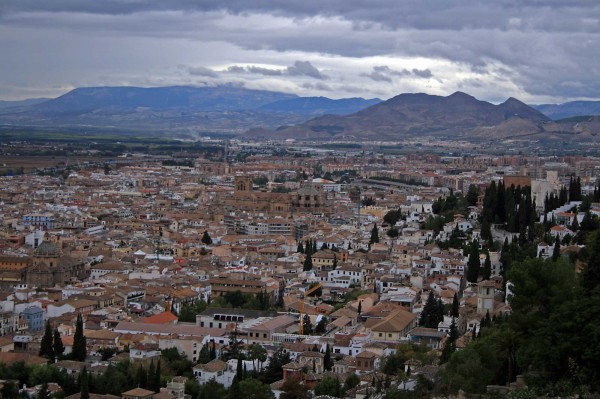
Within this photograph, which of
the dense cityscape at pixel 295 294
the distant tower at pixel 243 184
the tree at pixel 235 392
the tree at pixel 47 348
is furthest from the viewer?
the distant tower at pixel 243 184

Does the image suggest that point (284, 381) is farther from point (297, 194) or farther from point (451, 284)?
point (297, 194)

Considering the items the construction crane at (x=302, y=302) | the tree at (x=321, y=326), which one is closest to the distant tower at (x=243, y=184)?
the construction crane at (x=302, y=302)

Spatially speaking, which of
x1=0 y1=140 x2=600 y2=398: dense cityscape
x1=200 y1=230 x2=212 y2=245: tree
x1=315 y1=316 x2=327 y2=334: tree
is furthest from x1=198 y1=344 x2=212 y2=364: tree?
x1=200 y1=230 x2=212 y2=245: tree

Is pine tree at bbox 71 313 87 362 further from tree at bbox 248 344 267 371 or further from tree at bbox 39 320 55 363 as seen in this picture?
tree at bbox 248 344 267 371

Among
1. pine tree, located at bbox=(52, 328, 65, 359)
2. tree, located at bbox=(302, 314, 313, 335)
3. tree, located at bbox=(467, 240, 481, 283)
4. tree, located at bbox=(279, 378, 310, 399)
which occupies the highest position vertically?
tree, located at bbox=(467, 240, 481, 283)

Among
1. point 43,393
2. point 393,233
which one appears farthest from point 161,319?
point 393,233

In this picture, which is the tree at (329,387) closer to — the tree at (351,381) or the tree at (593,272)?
the tree at (351,381)

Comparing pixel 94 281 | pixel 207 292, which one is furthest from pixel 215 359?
pixel 94 281

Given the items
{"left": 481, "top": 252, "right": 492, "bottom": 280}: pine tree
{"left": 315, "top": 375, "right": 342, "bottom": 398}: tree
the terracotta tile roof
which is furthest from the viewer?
{"left": 481, "top": 252, "right": 492, "bottom": 280}: pine tree
